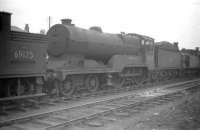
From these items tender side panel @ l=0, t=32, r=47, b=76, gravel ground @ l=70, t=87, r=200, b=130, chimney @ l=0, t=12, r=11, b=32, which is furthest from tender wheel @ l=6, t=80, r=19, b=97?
gravel ground @ l=70, t=87, r=200, b=130

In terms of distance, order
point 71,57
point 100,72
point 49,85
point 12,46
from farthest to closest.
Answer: point 100,72
point 71,57
point 49,85
point 12,46

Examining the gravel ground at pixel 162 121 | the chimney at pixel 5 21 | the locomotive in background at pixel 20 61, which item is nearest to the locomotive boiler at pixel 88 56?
the locomotive in background at pixel 20 61

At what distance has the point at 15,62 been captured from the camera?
7340 mm

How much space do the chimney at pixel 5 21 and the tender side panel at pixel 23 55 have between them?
0.28m

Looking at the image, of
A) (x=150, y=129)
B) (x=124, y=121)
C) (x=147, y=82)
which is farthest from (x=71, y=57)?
(x=147, y=82)

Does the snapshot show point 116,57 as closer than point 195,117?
No

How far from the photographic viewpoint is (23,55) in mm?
7605

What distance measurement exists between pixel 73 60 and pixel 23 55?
3.66 meters

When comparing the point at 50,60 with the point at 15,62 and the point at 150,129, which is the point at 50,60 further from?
the point at 150,129

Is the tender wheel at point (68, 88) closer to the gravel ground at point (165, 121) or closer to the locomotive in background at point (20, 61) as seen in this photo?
the locomotive in background at point (20, 61)

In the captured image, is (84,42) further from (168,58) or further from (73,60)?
(168,58)

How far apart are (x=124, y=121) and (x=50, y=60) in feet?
17.8

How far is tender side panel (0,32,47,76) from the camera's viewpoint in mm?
7086

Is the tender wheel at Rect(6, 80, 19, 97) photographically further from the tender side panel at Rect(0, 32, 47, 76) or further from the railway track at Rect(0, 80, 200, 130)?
the railway track at Rect(0, 80, 200, 130)
